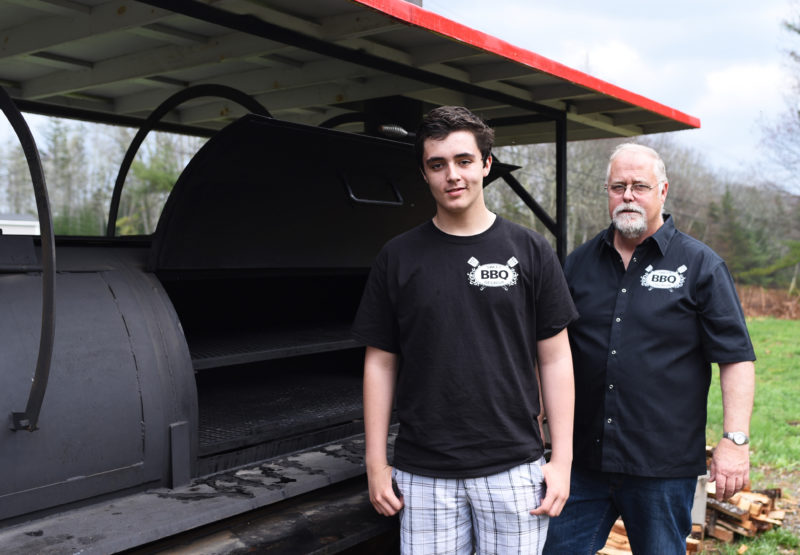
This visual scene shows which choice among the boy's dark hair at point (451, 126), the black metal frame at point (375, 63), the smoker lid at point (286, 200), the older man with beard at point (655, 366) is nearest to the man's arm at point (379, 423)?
the boy's dark hair at point (451, 126)

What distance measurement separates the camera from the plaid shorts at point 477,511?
6.68 ft

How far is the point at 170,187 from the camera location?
2534 cm

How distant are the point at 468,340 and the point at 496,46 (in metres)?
1.48

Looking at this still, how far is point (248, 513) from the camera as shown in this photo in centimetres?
256

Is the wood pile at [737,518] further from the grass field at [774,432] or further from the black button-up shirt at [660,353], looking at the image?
the black button-up shirt at [660,353]

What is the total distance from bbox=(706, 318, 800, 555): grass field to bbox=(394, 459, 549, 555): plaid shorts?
288 centimetres

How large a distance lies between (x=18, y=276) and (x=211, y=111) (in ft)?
9.74

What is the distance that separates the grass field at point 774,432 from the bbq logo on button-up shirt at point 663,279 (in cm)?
266

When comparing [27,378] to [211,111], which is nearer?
[27,378]

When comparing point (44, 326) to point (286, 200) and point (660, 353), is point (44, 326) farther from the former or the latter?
point (660, 353)

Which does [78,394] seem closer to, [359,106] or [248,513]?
[248,513]

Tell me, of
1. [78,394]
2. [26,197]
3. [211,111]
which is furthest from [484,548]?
[26,197]

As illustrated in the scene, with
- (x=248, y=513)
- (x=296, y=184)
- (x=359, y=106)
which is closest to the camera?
(x=248, y=513)

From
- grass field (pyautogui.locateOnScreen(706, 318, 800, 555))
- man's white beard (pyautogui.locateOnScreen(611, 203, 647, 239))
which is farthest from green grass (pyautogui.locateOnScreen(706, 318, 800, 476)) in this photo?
man's white beard (pyautogui.locateOnScreen(611, 203, 647, 239))
